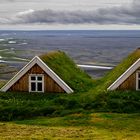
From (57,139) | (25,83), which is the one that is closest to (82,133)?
(57,139)

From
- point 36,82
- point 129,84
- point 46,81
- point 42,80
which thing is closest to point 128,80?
point 129,84

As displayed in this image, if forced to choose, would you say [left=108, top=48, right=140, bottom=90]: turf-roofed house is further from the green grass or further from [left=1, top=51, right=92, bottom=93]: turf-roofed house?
the green grass

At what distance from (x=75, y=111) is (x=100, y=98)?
308cm

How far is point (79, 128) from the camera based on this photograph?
32.5 m

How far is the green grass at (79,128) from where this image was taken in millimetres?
29170

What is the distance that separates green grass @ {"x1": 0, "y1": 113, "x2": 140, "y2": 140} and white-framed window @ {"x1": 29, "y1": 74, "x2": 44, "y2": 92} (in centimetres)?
774

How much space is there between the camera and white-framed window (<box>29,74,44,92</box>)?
1748 inches

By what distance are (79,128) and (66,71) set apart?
16.2 m

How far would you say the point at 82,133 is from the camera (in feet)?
98.8

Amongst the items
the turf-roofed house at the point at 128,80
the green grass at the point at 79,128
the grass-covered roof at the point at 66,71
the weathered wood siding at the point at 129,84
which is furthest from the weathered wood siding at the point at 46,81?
the green grass at the point at 79,128

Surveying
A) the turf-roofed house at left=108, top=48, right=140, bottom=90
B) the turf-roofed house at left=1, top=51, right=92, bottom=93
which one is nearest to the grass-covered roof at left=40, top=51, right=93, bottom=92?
the turf-roofed house at left=1, top=51, right=92, bottom=93

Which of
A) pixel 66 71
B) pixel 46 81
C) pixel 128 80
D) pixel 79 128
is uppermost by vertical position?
pixel 66 71

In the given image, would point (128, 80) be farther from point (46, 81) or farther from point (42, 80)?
point (42, 80)

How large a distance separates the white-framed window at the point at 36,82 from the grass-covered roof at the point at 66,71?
1.66 meters
